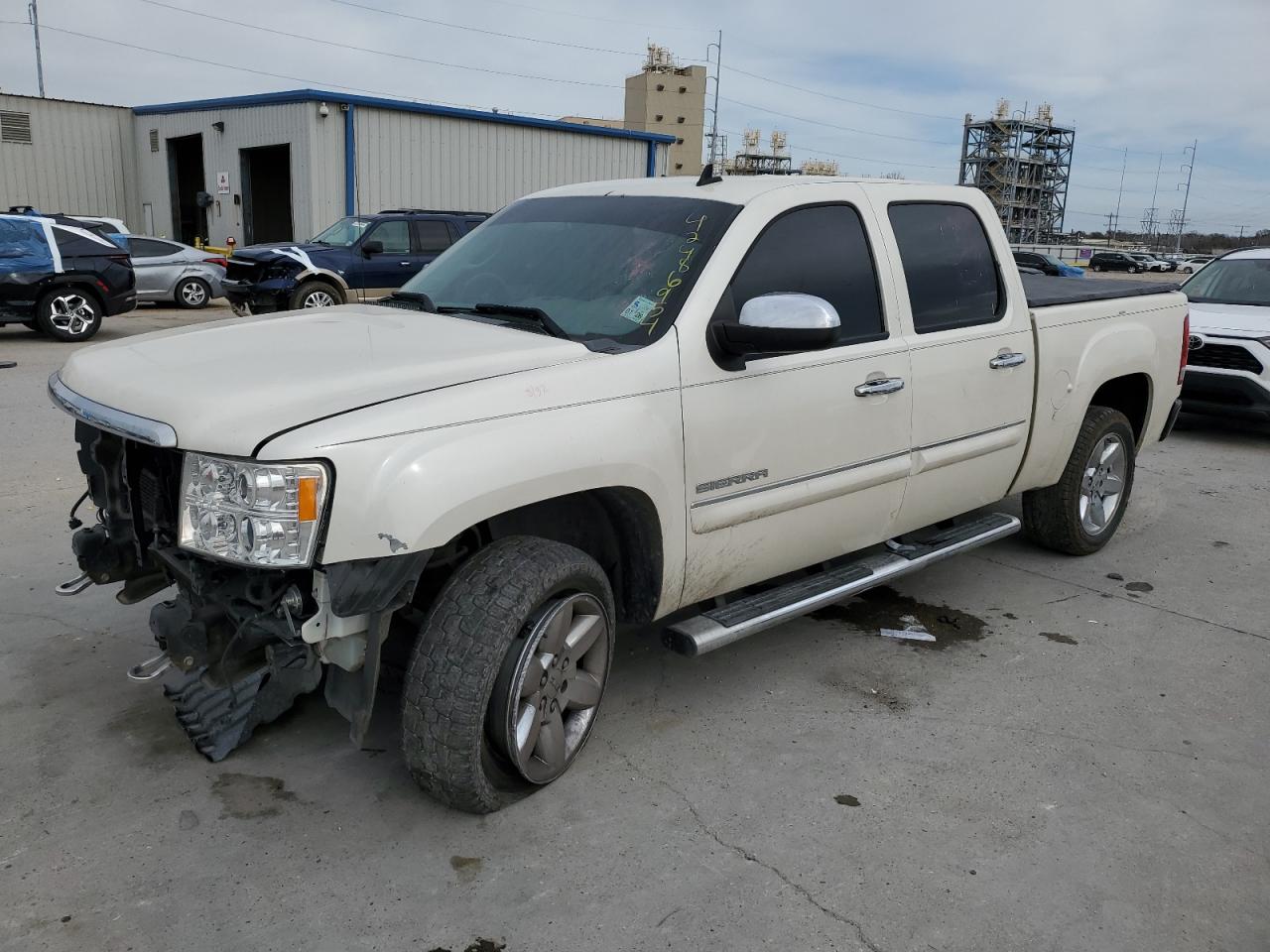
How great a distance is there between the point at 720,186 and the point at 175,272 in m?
16.3

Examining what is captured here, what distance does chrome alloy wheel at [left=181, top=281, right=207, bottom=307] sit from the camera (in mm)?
18031

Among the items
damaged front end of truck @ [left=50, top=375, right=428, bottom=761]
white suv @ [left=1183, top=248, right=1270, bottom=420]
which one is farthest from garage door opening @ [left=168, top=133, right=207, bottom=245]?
damaged front end of truck @ [left=50, top=375, right=428, bottom=761]

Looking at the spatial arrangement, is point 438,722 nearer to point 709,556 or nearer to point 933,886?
point 709,556

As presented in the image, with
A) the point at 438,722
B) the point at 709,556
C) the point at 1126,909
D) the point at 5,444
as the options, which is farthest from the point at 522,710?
the point at 5,444

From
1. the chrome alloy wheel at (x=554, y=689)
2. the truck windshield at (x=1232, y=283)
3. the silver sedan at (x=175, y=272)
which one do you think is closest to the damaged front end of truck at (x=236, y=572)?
the chrome alloy wheel at (x=554, y=689)

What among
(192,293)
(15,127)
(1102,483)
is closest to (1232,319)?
(1102,483)

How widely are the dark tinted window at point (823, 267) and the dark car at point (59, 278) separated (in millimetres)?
12377

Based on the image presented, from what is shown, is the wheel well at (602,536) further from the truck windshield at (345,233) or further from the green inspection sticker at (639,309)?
the truck windshield at (345,233)

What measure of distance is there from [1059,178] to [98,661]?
4216 inches

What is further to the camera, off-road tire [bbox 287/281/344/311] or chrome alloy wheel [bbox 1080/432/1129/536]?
off-road tire [bbox 287/281/344/311]

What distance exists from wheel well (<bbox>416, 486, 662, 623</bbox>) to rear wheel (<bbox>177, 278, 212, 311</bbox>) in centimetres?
1664

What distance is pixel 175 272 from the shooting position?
1781 centimetres

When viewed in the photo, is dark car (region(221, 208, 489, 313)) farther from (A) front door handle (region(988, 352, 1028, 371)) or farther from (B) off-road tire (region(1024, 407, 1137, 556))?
(A) front door handle (region(988, 352, 1028, 371))

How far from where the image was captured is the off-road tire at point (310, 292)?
14.6m
